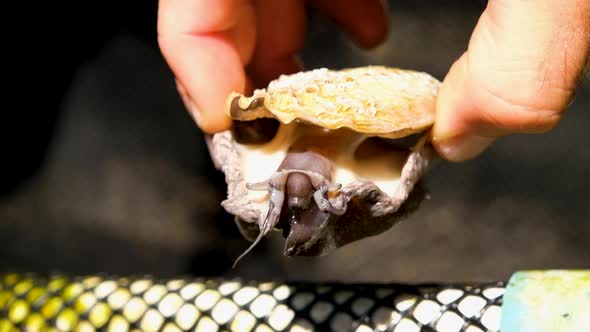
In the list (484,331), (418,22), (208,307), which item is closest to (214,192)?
(418,22)

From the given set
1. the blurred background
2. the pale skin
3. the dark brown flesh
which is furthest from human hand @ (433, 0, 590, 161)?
the blurred background

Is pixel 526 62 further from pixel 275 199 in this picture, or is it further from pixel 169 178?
pixel 169 178

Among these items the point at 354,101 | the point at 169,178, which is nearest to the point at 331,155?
the point at 354,101

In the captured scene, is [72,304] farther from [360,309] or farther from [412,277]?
[412,277]

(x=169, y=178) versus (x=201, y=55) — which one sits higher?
(x=201, y=55)

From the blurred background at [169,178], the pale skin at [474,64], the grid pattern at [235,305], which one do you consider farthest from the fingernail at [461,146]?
the blurred background at [169,178]

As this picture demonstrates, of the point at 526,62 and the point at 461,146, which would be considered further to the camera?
the point at 461,146
